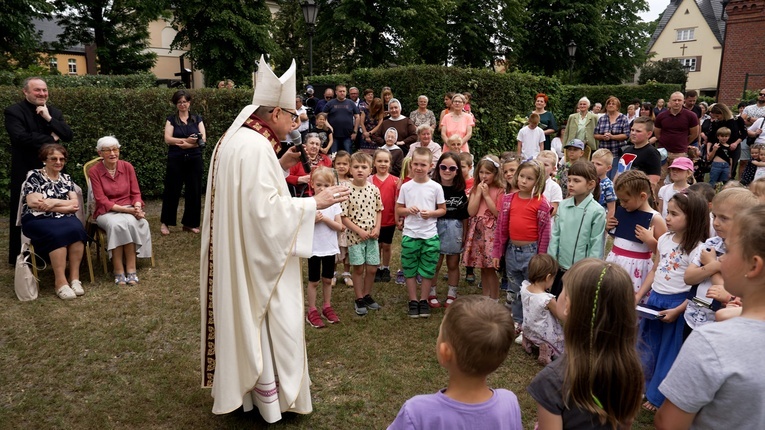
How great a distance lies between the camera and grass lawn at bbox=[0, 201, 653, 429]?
373 cm

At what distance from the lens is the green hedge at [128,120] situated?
31.6 ft

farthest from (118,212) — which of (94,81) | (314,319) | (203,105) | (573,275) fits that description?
(94,81)

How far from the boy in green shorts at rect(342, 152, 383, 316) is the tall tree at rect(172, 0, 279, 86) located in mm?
→ 18987

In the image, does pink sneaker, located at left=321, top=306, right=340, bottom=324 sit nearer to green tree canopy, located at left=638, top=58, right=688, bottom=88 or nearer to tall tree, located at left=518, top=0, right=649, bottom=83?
tall tree, located at left=518, top=0, right=649, bottom=83

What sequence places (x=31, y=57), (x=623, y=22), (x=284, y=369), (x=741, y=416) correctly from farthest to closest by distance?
(x=623, y=22)
(x=31, y=57)
(x=284, y=369)
(x=741, y=416)

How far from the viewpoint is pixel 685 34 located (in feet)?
156

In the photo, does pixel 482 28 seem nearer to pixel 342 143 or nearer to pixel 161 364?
pixel 342 143

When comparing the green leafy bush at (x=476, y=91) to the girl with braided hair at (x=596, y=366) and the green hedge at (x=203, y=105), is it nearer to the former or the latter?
the green hedge at (x=203, y=105)

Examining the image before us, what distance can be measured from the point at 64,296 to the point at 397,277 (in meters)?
3.63

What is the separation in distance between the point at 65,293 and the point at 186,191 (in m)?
3.04

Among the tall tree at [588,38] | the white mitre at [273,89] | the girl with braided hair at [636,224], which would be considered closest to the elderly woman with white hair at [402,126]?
the girl with braided hair at [636,224]

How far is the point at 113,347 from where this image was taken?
479 centimetres

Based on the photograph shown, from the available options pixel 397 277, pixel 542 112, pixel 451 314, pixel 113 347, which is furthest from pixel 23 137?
pixel 542 112

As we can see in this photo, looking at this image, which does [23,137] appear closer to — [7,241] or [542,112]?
[7,241]
